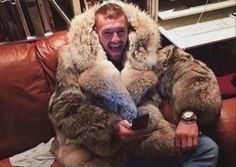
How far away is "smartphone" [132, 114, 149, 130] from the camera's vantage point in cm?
123

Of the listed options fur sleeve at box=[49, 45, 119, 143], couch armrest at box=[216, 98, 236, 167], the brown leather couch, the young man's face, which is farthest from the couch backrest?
couch armrest at box=[216, 98, 236, 167]

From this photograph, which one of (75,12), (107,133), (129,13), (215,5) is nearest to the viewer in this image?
(107,133)

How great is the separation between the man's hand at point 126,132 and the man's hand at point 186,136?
15 centimetres

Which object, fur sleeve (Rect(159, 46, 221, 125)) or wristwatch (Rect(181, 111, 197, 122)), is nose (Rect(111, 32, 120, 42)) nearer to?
fur sleeve (Rect(159, 46, 221, 125))

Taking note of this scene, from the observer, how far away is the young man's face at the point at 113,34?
141 centimetres

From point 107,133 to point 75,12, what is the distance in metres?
0.71

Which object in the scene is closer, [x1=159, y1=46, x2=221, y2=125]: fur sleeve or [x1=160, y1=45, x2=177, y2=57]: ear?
[x1=159, y1=46, x2=221, y2=125]: fur sleeve

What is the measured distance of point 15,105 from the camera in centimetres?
151

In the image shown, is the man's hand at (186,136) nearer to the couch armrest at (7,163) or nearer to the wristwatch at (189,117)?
the wristwatch at (189,117)

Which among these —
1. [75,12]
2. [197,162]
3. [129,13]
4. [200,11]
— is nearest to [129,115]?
[197,162]

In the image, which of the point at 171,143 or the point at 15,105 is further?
the point at 15,105

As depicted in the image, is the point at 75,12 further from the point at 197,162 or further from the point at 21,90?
the point at 197,162

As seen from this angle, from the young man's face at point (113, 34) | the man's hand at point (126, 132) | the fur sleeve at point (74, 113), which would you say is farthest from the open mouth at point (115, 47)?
the man's hand at point (126, 132)

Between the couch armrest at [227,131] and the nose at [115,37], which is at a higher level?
the nose at [115,37]
